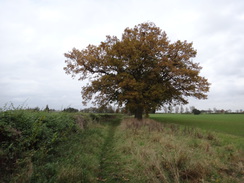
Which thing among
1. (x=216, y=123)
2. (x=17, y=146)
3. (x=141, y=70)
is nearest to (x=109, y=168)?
(x=17, y=146)

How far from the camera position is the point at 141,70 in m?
24.0

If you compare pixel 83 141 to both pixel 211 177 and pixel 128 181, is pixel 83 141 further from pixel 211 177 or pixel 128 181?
pixel 211 177

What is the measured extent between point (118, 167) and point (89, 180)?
157 centimetres

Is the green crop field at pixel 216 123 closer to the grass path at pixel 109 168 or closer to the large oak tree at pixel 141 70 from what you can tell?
the large oak tree at pixel 141 70

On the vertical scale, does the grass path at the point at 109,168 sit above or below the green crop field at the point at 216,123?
below

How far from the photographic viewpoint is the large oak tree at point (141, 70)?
20.9 meters

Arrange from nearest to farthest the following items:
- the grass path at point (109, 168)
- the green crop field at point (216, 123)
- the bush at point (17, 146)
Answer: the bush at point (17, 146) → the grass path at point (109, 168) → the green crop field at point (216, 123)

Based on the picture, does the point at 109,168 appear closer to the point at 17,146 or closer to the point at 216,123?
the point at 17,146

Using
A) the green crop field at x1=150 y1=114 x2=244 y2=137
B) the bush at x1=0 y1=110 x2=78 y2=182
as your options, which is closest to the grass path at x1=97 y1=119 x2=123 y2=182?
the bush at x1=0 y1=110 x2=78 y2=182

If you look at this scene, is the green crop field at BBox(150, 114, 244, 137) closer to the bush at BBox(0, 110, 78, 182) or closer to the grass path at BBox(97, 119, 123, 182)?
the grass path at BBox(97, 119, 123, 182)

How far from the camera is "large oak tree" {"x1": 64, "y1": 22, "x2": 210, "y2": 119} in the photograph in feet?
68.5

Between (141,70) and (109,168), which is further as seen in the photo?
(141,70)

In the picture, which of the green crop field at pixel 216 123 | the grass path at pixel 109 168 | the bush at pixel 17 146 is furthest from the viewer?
the green crop field at pixel 216 123

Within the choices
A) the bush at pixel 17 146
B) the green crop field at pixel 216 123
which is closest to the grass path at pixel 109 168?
the bush at pixel 17 146
